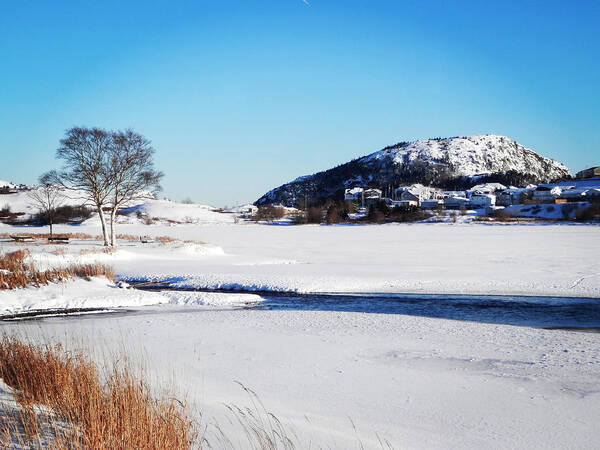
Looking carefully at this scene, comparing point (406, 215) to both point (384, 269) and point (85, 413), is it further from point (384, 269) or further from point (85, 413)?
point (85, 413)

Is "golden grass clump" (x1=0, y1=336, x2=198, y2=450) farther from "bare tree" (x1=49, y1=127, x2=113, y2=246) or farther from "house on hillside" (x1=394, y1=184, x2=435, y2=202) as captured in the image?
"house on hillside" (x1=394, y1=184, x2=435, y2=202)

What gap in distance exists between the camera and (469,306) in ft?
48.8

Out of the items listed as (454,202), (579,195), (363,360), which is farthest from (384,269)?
(454,202)

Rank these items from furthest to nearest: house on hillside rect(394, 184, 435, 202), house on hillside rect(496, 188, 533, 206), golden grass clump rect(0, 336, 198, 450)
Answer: house on hillside rect(394, 184, 435, 202), house on hillside rect(496, 188, 533, 206), golden grass clump rect(0, 336, 198, 450)

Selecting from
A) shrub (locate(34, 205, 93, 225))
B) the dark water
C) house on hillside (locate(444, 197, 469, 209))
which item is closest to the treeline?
house on hillside (locate(444, 197, 469, 209))

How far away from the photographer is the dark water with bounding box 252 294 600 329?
496 inches

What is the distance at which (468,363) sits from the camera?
8344mm

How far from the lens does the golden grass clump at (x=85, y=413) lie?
3.86m

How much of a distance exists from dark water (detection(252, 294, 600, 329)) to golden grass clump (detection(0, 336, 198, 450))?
9357 millimetres

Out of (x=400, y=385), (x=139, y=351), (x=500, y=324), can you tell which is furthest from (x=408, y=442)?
(x=500, y=324)

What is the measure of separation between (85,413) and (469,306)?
42.4 feet

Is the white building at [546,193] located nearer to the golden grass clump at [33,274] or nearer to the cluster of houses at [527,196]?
the cluster of houses at [527,196]

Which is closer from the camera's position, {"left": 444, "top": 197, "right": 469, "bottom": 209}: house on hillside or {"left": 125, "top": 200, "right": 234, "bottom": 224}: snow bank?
{"left": 125, "top": 200, "right": 234, "bottom": 224}: snow bank

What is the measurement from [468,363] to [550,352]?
6.33ft
